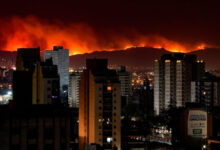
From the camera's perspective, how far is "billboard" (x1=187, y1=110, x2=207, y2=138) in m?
22.0

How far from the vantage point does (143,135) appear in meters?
24.9

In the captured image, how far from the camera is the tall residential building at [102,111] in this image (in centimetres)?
2080

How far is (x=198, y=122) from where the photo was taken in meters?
22.1

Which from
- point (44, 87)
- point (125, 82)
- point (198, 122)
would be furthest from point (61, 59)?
point (198, 122)

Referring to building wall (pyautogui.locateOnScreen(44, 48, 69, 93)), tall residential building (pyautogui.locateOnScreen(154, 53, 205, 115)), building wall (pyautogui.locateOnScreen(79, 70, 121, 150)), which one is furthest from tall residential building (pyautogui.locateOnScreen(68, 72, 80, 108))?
building wall (pyautogui.locateOnScreen(79, 70, 121, 150))

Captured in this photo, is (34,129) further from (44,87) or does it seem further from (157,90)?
(157,90)

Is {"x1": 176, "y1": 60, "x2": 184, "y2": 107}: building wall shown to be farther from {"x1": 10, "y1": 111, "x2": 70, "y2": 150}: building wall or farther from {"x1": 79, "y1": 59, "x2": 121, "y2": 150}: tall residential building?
{"x1": 10, "y1": 111, "x2": 70, "y2": 150}: building wall

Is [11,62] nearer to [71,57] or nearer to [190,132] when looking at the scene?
[71,57]

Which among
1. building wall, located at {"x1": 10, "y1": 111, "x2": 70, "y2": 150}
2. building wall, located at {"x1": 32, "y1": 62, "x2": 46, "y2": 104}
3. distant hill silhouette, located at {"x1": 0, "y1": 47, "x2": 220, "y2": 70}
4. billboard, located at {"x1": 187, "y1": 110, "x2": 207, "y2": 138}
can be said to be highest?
distant hill silhouette, located at {"x1": 0, "y1": 47, "x2": 220, "y2": 70}

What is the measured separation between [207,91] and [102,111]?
1110 cm

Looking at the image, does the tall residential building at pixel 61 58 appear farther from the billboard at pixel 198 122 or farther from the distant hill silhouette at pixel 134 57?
the billboard at pixel 198 122

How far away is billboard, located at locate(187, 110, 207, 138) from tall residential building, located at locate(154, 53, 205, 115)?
847cm

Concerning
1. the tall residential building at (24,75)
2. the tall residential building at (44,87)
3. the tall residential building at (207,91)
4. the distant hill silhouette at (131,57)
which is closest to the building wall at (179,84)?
the tall residential building at (207,91)

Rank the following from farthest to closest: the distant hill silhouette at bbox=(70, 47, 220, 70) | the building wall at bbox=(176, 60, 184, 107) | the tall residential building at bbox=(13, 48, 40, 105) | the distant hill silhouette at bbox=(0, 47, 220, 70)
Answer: the distant hill silhouette at bbox=(70, 47, 220, 70), the distant hill silhouette at bbox=(0, 47, 220, 70), the building wall at bbox=(176, 60, 184, 107), the tall residential building at bbox=(13, 48, 40, 105)
